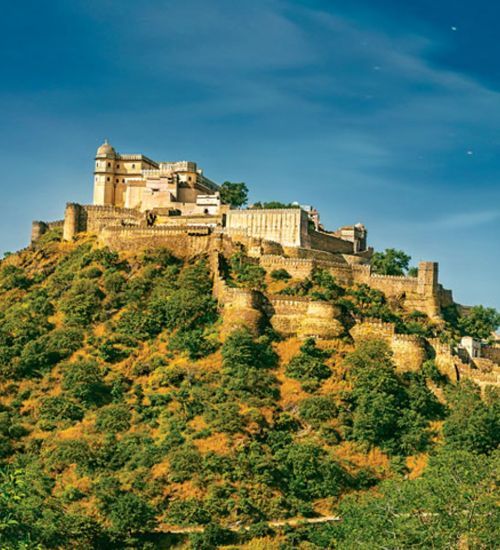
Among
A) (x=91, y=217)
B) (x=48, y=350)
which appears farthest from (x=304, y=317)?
(x=91, y=217)

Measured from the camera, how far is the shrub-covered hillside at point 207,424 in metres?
54.7

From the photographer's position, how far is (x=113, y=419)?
205 ft

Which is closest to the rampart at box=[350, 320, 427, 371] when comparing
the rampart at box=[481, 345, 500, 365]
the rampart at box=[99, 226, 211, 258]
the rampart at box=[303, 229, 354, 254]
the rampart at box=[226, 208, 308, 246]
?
the rampart at box=[481, 345, 500, 365]

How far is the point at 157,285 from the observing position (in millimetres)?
71562

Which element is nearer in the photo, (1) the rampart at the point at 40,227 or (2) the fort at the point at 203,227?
(2) the fort at the point at 203,227

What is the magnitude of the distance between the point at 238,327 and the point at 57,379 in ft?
32.9

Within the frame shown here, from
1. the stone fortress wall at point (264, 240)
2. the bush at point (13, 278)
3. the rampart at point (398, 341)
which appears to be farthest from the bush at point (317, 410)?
the bush at point (13, 278)

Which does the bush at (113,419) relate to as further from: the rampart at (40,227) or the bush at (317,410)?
the rampart at (40,227)

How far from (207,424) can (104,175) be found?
29414mm

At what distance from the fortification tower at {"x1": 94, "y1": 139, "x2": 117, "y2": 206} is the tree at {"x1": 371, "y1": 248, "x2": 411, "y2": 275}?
1851 centimetres

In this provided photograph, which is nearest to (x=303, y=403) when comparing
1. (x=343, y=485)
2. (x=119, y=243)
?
(x=343, y=485)

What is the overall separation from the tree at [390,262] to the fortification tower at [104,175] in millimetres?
18508

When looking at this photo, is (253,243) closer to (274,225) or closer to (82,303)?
(274,225)

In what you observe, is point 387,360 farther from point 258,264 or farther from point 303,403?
point 258,264
